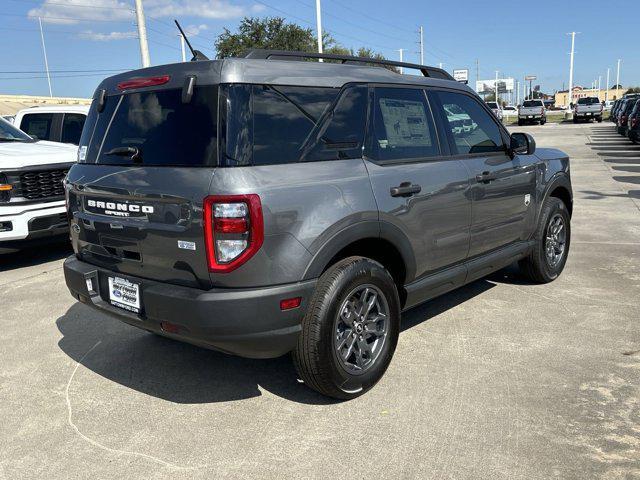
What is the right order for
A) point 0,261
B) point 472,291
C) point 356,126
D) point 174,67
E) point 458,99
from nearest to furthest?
point 174,67 → point 356,126 → point 458,99 → point 472,291 → point 0,261

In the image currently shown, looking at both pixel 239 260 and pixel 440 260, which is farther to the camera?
pixel 440 260

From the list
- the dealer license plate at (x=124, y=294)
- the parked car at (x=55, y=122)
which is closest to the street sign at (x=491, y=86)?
the parked car at (x=55, y=122)

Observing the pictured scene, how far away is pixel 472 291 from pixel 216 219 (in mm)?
3326

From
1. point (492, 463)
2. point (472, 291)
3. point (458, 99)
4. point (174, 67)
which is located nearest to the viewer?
point (492, 463)

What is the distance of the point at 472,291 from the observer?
538 centimetres

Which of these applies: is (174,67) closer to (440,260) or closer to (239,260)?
(239,260)

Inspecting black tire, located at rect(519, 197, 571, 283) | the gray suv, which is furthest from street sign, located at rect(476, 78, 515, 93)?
the gray suv

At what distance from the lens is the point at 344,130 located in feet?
10.9

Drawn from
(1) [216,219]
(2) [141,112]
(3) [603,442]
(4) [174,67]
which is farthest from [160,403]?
(3) [603,442]

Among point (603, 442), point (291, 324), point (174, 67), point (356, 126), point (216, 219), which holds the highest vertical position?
point (174, 67)

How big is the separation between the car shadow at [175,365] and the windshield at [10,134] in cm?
415

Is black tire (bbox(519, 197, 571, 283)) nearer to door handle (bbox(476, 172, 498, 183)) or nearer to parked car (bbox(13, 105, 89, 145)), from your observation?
door handle (bbox(476, 172, 498, 183))

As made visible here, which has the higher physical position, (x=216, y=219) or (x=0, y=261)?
(x=216, y=219)

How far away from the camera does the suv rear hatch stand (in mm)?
2865
